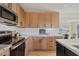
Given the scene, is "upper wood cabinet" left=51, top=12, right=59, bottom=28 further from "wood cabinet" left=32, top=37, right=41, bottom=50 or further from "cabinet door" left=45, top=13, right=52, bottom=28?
"wood cabinet" left=32, top=37, right=41, bottom=50

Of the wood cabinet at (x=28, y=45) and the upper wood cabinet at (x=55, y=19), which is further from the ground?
the upper wood cabinet at (x=55, y=19)

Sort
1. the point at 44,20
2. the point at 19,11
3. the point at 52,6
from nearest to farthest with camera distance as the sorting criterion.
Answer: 1. the point at 19,11
2. the point at 52,6
3. the point at 44,20

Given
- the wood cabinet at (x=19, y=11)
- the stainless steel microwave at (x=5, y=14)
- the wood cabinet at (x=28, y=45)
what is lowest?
the wood cabinet at (x=28, y=45)

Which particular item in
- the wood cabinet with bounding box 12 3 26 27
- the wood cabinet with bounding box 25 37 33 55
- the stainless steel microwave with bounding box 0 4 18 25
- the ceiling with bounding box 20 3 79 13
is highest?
the ceiling with bounding box 20 3 79 13

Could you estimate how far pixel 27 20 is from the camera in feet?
24.8

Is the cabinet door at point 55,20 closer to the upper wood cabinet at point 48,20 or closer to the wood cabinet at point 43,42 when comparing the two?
the upper wood cabinet at point 48,20

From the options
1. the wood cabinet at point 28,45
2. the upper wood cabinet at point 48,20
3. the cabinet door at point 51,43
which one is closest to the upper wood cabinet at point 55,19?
the upper wood cabinet at point 48,20

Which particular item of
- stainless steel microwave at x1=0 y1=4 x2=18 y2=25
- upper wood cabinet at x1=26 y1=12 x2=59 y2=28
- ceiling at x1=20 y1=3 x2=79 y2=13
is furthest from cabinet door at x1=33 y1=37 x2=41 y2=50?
stainless steel microwave at x1=0 y1=4 x2=18 y2=25

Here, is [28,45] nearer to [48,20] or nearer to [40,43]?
[40,43]

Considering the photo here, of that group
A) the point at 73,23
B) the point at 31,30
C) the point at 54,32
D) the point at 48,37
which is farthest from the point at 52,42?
the point at 73,23

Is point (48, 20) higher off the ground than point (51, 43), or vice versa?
point (48, 20)

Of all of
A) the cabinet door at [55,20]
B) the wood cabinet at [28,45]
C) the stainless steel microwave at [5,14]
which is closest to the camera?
the stainless steel microwave at [5,14]

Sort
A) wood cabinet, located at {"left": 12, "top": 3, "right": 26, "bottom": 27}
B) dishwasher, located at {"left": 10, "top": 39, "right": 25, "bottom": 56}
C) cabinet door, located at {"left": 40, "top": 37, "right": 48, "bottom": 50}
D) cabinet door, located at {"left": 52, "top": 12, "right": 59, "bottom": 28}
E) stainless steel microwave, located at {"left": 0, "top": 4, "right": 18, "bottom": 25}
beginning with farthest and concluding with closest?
cabinet door, located at {"left": 52, "top": 12, "right": 59, "bottom": 28}, cabinet door, located at {"left": 40, "top": 37, "right": 48, "bottom": 50}, wood cabinet, located at {"left": 12, "top": 3, "right": 26, "bottom": 27}, dishwasher, located at {"left": 10, "top": 39, "right": 25, "bottom": 56}, stainless steel microwave, located at {"left": 0, "top": 4, "right": 18, "bottom": 25}

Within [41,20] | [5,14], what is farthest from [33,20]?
[5,14]
